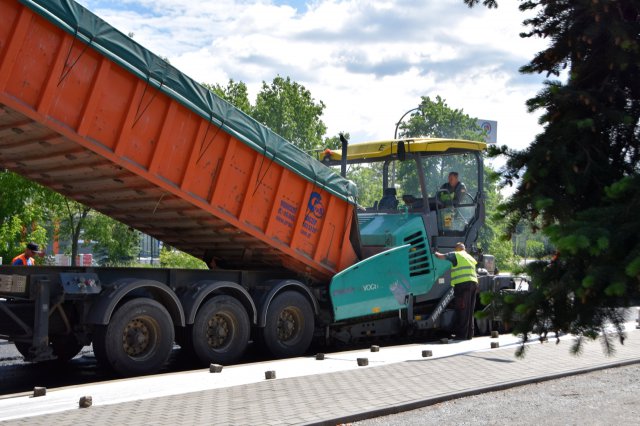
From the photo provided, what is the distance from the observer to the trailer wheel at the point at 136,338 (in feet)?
28.3

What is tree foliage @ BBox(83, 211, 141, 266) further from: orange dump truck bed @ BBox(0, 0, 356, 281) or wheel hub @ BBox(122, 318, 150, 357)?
wheel hub @ BBox(122, 318, 150, 357)

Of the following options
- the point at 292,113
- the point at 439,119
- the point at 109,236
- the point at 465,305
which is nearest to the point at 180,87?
the point at 465,305

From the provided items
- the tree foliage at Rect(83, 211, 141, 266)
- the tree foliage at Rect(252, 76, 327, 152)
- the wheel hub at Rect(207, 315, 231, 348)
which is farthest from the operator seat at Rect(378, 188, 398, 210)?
the tree foliage at Rect(252, 76, 327, 152)

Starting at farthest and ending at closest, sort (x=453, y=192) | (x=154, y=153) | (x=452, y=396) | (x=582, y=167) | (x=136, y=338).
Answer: (x=453, y=192), (x=136, y=338), (x=154, y=153), (x=452, y=396), (x=582, y=167)

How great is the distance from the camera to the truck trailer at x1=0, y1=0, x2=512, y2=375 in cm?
783

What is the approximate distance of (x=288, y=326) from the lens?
10.8 metres

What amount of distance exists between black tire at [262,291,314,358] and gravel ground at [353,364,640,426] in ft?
11.2

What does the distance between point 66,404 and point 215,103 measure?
3878mm

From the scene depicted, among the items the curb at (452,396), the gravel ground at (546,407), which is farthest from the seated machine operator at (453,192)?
the gravel ground at (546,407)

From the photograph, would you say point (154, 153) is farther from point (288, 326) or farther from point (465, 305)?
point (465, 305)

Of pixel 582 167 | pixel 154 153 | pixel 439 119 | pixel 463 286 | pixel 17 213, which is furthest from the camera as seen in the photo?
pixel 439 119

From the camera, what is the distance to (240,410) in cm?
669

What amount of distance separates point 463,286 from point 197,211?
15.2 feet

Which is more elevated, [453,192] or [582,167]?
[453,192]
